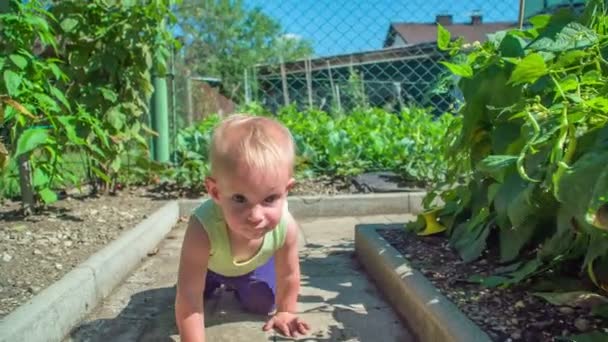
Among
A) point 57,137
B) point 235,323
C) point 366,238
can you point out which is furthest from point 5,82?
point 366,238

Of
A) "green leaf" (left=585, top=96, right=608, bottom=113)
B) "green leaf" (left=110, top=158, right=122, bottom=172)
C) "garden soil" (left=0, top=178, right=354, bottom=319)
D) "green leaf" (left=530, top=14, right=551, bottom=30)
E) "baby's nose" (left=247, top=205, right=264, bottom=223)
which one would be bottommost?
A: "garden soil" (left=0, top=178, right=354, bottom=319)

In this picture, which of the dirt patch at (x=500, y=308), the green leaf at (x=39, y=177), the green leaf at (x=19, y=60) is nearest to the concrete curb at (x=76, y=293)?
the green leaf at (x=39, y=177)

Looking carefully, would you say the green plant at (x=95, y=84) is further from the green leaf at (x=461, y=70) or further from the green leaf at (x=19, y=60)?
the green leaf at (x=461, y=70)

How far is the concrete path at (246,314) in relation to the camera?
6.66 ft

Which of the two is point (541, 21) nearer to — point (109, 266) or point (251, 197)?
point (251, 197)

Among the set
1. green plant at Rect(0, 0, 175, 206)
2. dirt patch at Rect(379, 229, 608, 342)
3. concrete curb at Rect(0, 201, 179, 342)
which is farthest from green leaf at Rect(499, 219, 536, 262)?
green plant at Rect(0, 0, 175, 206)

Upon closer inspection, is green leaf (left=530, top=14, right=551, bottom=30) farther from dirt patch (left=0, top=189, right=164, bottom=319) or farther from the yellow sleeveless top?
dirt patch (left=0, top=189, right=164, bottom=319)

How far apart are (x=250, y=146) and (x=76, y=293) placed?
0.95m

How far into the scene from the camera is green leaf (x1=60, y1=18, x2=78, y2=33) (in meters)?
3.60

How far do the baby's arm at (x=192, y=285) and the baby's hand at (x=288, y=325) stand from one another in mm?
304

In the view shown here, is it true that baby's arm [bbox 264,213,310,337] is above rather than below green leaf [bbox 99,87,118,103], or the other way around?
below

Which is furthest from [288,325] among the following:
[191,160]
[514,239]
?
[191,160]

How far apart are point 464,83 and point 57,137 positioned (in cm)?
207

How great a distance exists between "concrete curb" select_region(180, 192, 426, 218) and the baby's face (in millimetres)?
2547
